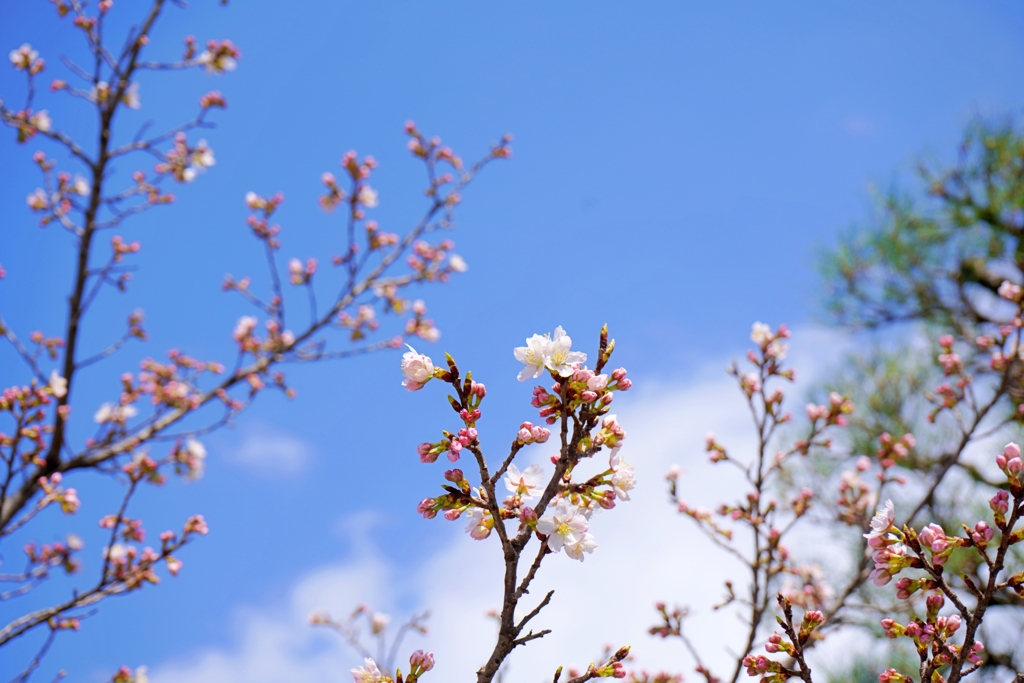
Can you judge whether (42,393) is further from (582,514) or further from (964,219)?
(964,219)

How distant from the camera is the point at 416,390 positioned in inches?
58.2

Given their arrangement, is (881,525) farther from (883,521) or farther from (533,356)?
(533,356)

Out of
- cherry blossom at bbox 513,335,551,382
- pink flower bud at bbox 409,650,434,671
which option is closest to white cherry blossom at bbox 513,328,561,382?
cherry blossom at bbox 513,335,551,382

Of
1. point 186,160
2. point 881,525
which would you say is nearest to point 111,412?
point 186,160

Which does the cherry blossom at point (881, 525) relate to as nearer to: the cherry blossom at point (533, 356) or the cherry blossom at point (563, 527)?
the cherry blossom at point (563, 527)

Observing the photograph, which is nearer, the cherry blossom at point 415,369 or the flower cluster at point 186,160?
the cherry blossom at point 415,369

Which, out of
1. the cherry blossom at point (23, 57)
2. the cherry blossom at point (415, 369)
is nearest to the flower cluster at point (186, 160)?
the cherry blossom at point (23, 57)

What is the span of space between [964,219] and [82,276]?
8.37 meters

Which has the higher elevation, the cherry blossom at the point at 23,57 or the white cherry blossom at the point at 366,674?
the cherry blossom at the point at 23,57

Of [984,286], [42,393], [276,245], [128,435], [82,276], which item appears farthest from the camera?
[984,286]

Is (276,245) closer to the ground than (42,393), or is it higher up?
higher up

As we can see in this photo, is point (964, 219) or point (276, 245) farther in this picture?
point (964, 219)

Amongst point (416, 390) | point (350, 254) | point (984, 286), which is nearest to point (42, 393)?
point (350, 254)

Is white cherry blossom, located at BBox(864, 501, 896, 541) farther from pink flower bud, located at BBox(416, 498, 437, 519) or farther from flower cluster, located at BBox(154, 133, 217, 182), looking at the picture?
flower cluster, located at BBox(154, 133, 217, 182)
